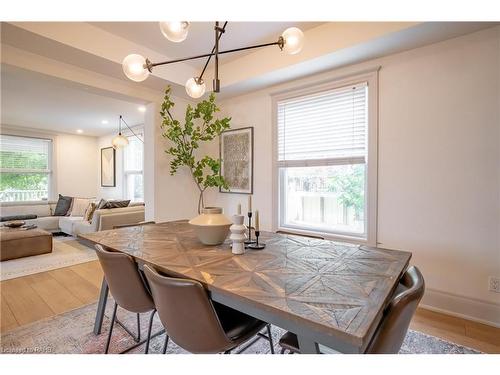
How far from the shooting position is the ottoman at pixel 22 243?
364 centimetres

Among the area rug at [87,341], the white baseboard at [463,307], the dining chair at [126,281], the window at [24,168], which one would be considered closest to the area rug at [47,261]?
the area rug at [87,341]

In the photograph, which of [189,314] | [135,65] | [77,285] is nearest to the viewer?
[189,314]

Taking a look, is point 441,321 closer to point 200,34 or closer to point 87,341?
point 87,341

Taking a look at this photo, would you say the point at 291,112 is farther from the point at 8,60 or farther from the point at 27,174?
the point at 27,174

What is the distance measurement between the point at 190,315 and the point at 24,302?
2462 mm

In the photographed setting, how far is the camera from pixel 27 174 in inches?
239

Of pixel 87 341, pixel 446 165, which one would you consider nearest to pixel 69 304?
pixel 87 341

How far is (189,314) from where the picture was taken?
3.40 ft

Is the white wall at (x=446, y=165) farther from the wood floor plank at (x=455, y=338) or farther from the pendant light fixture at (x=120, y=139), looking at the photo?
the pendant light fixture at (x=120, y=139)

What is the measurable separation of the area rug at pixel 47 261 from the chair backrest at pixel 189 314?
301 cm

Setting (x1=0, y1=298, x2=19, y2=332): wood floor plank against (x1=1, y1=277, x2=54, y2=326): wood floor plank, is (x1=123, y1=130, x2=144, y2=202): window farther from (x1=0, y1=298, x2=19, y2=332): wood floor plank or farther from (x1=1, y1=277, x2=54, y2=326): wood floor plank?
(x1=0, y1=298, x2=19, y2=332): wood floor plank

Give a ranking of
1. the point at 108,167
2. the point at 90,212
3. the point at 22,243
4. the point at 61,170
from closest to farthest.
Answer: the point at 22,243
the point at 90,212
the point at 61,170
the point at 108,167

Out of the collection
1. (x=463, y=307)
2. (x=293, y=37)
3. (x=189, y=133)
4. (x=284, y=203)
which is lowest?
(x=463, y=307)

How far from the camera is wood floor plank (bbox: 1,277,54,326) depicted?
86.6 inches
